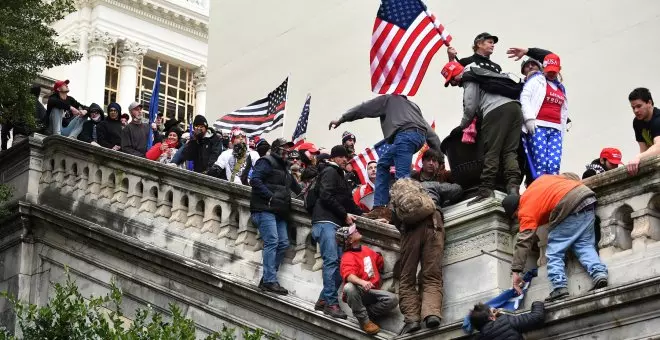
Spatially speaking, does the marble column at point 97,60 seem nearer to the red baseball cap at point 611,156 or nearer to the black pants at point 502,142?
the red baseball cap at point 611,156

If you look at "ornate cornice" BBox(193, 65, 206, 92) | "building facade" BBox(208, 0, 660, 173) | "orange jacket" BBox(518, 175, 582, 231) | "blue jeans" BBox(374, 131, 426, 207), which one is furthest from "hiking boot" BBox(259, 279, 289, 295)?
"ornate cornice" BBox(193, 65, 206, 92)

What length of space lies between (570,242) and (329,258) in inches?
112

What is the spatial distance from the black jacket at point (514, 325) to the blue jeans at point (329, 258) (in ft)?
7.49

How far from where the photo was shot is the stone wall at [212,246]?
12.2 meters

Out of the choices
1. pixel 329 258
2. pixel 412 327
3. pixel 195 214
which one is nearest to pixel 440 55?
pixel 195 214

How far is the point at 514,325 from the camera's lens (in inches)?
481

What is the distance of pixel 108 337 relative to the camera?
12.8 m

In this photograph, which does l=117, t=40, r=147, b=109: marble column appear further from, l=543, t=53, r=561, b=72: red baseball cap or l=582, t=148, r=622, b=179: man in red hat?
l=543, t=53, r=561, b=72: red baseball cap

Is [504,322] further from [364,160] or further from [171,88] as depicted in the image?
[171,88]

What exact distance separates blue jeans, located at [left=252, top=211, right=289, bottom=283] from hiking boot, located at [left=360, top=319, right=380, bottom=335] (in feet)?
4.75

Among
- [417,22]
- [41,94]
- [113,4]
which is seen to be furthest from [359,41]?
[113,4]

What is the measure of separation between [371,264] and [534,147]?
2.04 m

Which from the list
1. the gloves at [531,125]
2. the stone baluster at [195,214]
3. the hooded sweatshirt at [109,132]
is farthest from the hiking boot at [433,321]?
the hooded sweatshirt at [109,132]

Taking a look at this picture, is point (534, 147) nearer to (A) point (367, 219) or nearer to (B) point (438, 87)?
(A) point (367, 219)
